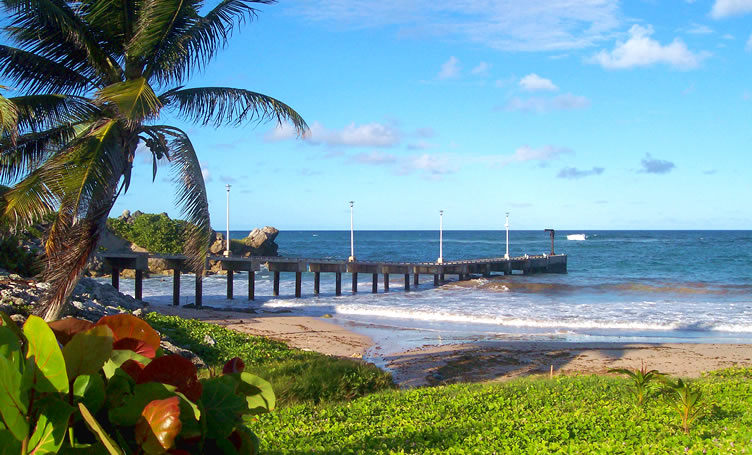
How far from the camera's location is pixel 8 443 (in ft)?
5.17

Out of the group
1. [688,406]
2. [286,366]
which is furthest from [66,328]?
[286,366]

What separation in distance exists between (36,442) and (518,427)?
4976mm

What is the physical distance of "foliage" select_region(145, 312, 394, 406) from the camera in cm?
864

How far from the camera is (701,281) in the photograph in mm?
40625

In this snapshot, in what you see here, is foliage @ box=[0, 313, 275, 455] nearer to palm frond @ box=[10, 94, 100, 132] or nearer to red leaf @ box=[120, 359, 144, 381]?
red leaf @ box=[120, 359, 144, 381]

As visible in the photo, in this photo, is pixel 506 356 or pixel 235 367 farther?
pixel 506 356

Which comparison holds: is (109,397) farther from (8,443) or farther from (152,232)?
(152,232)

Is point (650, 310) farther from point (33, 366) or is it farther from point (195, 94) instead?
point (33, 366)

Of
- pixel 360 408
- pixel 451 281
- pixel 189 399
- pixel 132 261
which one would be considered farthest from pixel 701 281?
pixel 189 399

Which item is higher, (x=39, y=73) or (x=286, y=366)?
(x=39, y=73)

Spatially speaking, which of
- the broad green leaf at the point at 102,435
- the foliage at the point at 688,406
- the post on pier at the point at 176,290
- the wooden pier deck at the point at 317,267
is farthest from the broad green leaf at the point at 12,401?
the post on pier at the point at 176,290

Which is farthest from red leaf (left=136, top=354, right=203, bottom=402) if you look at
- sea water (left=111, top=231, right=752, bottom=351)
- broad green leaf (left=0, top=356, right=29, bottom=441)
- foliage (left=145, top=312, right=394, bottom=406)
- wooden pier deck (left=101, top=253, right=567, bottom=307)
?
wooden pier deck (left=101, top=253, right=567, bottom=307)

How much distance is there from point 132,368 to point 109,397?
0.11 metres

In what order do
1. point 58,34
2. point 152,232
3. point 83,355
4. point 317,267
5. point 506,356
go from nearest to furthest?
point 83,355 → point 58,34 → point 506,356 → point 317,267 → point 152,232
